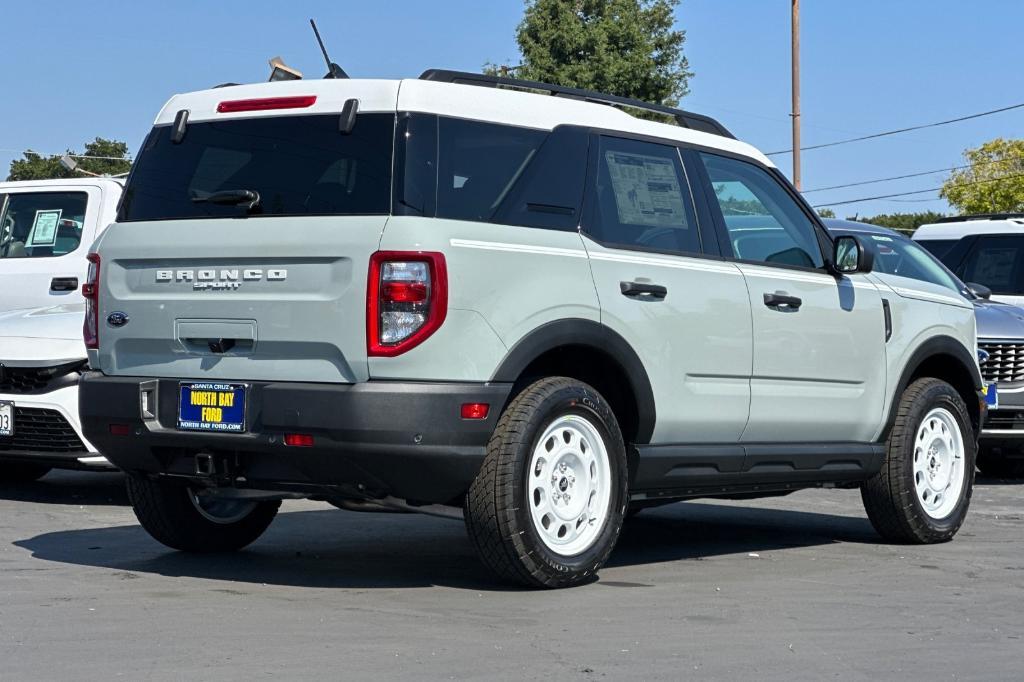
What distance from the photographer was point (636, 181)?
7309 millimetres

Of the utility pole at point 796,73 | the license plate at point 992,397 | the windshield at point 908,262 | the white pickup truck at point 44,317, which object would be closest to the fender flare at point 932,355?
the license plate at point 992,397

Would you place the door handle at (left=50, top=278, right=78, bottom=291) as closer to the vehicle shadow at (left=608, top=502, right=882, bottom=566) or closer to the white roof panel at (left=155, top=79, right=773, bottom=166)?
the vehicle shadow at (left=608, top=502, right=882, bottom=566)

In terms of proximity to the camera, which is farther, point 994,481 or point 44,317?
point 994,481

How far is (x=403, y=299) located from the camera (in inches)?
242

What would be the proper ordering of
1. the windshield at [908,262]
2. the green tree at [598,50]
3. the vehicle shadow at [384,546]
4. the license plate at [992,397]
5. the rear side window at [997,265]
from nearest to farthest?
the vehicle shadow at [384,546] < the license plate at [992,397] < the windshield at [908,262] < the rear side window at [997,265] < the green tree at [598,50]

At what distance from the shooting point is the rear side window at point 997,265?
15.1 meters

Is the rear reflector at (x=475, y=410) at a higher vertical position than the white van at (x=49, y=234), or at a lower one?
lower

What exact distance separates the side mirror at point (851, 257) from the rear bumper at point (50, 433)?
4360mm

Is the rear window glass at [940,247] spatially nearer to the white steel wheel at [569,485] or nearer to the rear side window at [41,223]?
the rear side window at [41,223]

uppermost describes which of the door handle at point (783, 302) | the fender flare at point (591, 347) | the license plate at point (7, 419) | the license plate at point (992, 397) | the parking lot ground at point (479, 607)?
the door handle at point (783, 302)

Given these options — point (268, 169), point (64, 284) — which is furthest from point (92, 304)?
point (64, 284)

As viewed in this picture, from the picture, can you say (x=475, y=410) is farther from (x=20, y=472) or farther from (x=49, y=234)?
(x=49, y=234)

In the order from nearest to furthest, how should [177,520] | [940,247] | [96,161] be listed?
[177,520], [940,247], [96,161]

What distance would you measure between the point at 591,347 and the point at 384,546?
206cm
